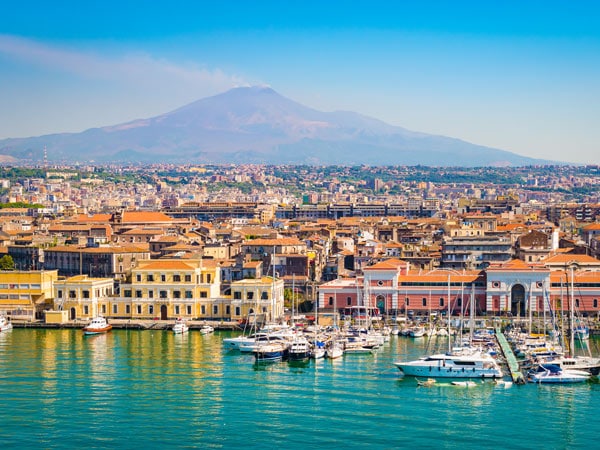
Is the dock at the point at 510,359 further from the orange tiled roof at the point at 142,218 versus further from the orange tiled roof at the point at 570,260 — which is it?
the orange tiled roof at the point at 142,218

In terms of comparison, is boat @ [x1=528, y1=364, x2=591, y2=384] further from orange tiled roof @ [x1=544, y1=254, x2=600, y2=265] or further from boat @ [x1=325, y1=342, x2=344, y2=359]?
orange tiled roof @ [x1=544, y1=254, x2=600, y2=265]

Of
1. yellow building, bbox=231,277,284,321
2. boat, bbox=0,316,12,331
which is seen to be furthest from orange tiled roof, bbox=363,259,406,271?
A: boat, bbox=0,316,12,331

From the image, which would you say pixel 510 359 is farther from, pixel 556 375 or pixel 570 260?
pixel 570 260

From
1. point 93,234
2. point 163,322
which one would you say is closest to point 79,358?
point 163,322

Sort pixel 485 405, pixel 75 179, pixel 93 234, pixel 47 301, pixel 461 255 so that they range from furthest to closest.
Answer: pixel 75 179 < pixel 93 234 < pixel 461 255 < pixel 47 301 < pixel 485 405

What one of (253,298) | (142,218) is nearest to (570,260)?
(253,298)

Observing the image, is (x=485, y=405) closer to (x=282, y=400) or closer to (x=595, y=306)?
(x=282, y=400)
